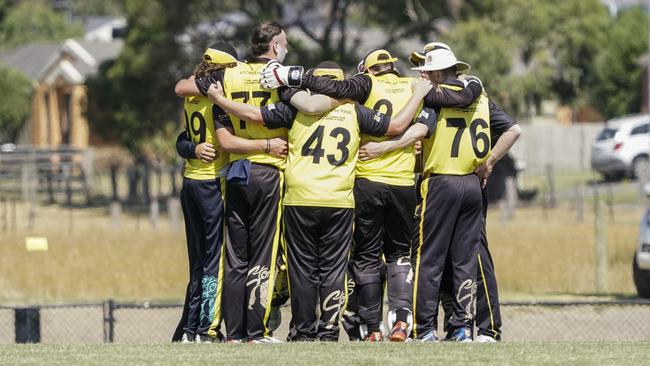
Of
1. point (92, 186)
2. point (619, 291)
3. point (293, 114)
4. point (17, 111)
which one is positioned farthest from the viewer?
point (17, 111)

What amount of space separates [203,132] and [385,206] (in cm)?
145

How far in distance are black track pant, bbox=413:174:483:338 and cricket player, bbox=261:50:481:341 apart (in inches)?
4.4

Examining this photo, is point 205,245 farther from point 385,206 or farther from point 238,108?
point 385,206

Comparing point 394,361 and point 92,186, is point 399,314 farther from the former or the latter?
point 92,186

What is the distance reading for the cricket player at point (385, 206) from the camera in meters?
10.9

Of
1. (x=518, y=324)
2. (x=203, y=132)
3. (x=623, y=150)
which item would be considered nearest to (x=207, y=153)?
(x=203, y=132)

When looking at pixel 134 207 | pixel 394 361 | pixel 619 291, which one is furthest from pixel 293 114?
pixel 134 207

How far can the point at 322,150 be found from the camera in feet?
35.2

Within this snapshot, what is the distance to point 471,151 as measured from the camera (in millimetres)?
11133

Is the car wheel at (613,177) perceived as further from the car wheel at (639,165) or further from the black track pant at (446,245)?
the black track pant at (446,245)

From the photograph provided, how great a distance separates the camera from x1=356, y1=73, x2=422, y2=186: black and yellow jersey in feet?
35.9

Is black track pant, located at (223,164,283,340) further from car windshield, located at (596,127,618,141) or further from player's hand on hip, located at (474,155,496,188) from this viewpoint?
car windshield, located at (596,127,618,141)

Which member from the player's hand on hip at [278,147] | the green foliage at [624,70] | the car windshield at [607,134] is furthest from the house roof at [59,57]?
the player's hand on hip at [278,147]

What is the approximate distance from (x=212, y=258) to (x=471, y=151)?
81.1 inches
